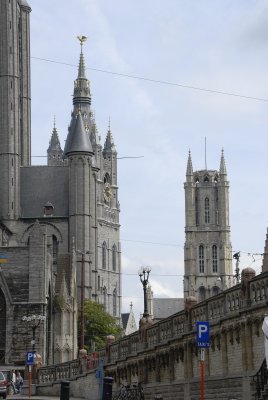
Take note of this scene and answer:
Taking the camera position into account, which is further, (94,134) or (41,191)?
(94,134)

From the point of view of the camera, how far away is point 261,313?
28156 millimetres

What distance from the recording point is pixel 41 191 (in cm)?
11681

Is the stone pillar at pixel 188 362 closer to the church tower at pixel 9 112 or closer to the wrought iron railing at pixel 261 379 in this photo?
the wrought iron railing at pixel 261 379

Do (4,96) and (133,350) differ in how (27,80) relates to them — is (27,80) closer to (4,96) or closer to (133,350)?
(4,96)

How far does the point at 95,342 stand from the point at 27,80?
29.3m

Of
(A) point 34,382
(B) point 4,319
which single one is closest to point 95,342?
(B) point 4,319

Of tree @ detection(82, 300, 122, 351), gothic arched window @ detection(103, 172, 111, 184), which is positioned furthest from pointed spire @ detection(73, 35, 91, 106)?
tree @ detection(82, 300, 122, 351)

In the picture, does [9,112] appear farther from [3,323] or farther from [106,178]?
[106,178]

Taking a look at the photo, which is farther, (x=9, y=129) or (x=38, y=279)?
(x=9, y=129)

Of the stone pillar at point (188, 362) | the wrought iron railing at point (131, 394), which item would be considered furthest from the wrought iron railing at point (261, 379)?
the wrought iron railing at point (131, 394)

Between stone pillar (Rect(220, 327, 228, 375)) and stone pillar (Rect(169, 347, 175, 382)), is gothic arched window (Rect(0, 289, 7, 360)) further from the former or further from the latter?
stone pillar (Rect(220, 327, 228, 375))

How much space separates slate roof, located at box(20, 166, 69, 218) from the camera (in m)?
116

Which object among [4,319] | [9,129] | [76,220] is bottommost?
[4,319]

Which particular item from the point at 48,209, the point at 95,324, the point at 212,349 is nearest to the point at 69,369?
the point at 212,349
